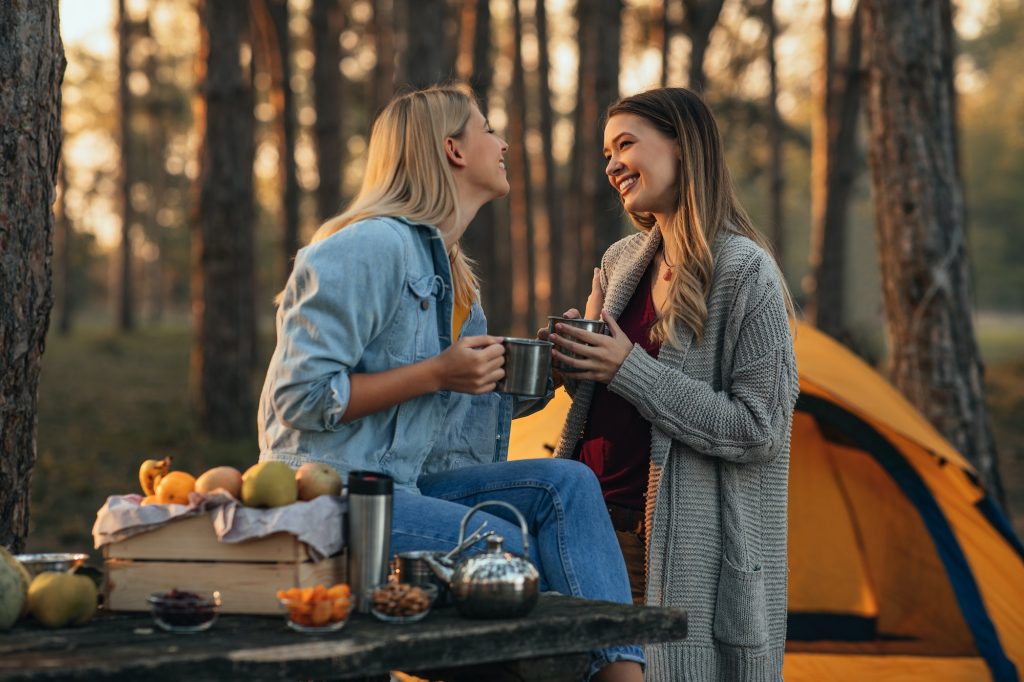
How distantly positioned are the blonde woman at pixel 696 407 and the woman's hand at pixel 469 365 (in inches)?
20.9

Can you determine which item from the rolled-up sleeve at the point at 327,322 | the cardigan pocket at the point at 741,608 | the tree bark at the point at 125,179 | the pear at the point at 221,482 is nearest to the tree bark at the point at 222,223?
the cardigan pocket at the point at 741,608

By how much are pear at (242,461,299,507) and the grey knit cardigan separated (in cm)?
120

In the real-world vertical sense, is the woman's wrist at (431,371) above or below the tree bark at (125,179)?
below

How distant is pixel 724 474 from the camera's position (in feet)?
12.5

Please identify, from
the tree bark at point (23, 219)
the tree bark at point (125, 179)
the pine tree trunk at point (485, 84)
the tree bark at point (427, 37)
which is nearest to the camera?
the tree bark at point (23, 219)

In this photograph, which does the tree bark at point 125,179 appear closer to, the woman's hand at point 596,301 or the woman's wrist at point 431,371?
the woman's hand at point 596,301

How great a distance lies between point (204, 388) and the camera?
38.9 ft

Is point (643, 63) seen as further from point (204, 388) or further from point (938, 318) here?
point (938, 318)

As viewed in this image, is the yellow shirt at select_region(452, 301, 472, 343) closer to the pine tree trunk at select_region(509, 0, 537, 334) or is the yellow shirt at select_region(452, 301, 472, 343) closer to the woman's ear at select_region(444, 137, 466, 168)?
the woman's ear at select_region(444, 137, 466, 168)

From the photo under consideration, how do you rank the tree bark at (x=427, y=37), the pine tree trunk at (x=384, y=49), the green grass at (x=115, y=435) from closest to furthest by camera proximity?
the green grass at (x=115, y=435) → the tree bark at (x=427, y=37) → the pine tree trunk at (x=384, y=49)

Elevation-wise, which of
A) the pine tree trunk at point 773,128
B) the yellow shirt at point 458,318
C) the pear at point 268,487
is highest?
the pine tree trunk at point 773,128

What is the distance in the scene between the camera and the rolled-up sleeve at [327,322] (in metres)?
3.08

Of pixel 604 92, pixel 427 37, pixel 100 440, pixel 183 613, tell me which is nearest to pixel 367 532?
pixel 183 613

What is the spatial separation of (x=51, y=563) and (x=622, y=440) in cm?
178
